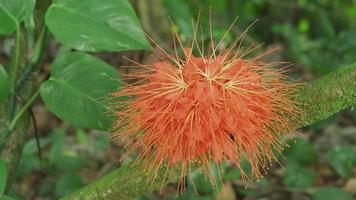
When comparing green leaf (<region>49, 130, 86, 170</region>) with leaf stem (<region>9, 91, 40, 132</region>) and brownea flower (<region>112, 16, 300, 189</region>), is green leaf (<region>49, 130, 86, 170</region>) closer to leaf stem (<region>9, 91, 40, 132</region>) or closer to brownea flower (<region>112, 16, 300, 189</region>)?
leaf stem (<region>9, 91, 40, 132</region>)

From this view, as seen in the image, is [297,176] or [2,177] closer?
A: [2,177]

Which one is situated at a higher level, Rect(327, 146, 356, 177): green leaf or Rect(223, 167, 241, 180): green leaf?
Rect(327, 146, 356, 177): green leaf

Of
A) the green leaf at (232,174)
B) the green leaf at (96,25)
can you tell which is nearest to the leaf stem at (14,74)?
the green leaf at (96,25)

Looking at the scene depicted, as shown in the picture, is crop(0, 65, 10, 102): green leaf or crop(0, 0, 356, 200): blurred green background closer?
crop(0, 65, 10, 102): green leaf

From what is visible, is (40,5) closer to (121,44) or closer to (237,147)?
(121,44)

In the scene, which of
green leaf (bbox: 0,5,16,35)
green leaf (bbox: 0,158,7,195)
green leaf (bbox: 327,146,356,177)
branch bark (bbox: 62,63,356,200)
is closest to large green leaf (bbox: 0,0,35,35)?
green leaf (bbox: 0,5,16,35)

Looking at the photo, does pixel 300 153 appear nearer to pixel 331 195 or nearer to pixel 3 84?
pixel 331 195

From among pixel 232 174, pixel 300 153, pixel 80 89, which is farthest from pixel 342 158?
pixel 80 89

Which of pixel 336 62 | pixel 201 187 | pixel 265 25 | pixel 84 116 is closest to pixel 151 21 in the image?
pixel 265 25
